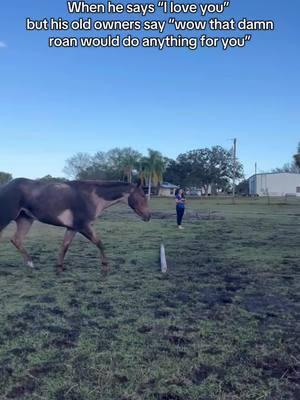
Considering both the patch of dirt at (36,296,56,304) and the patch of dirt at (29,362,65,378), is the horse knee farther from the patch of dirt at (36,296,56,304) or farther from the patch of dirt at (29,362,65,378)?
the patch of dirt at (29,362,65,378)

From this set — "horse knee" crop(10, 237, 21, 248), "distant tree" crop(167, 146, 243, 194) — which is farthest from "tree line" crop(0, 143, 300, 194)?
"horse knee" crop(10, 237, 21, 248)

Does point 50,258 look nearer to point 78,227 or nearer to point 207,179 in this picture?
point 78,227

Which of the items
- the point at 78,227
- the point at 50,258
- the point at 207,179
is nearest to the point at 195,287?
the point at 78,227

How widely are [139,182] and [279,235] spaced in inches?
305

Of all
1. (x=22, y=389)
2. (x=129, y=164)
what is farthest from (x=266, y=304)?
(x=129, y=164)

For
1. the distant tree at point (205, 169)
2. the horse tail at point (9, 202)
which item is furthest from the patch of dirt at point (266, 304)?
the distant tree at point (205, 169)

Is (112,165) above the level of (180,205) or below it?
above

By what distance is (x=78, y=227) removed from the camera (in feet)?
24.1

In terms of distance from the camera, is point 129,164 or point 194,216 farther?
point 129,164

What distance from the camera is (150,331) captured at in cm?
422

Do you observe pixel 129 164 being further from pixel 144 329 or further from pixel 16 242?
pixel 144 329

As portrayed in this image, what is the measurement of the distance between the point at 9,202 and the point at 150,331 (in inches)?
169

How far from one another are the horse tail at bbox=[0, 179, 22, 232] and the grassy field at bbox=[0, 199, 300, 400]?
975 millimetres

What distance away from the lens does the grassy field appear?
303 cm
